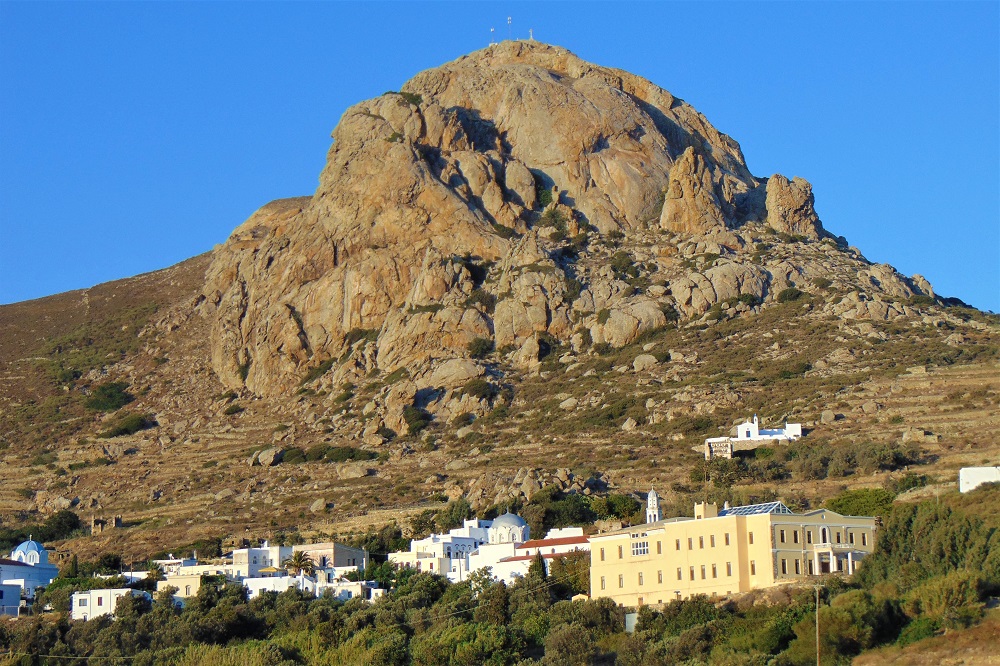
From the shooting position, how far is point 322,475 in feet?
312

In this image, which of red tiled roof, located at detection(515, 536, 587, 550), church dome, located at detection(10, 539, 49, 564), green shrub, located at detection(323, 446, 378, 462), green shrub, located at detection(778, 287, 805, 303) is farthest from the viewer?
green shrub, located at detection(778, 287, 805, 303)

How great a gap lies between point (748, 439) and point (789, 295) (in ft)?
73.4

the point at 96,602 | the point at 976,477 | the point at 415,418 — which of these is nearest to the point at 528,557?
the point at 976,477

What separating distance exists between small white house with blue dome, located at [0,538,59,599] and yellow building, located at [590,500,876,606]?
28.5 m

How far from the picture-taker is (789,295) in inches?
4183

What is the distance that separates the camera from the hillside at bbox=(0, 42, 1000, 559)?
88375 millimetres

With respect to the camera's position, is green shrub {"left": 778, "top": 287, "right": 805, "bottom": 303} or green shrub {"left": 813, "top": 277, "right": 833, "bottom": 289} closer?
green shrub {"left": 778, "top": 287, "right": 805, "bottom": 303}

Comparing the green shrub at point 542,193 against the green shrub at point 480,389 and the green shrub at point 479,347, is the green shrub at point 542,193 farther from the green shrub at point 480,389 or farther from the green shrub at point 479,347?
the green shrub at point 480,389

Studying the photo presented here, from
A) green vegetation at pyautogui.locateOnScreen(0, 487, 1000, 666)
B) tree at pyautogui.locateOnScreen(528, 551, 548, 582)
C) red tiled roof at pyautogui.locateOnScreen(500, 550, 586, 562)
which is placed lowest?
green vegetation at pyautogui.locateOnScreen(0, 487, 1000, 666)

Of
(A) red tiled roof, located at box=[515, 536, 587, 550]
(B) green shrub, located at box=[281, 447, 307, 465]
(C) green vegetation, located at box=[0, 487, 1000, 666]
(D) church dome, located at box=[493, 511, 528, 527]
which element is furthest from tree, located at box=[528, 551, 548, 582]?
(B) green shrub, located at box=[281, 447, 307, 465]

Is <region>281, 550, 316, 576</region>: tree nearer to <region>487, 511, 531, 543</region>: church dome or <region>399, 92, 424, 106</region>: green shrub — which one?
<region>487, 511, 531, 543</region>: church dome

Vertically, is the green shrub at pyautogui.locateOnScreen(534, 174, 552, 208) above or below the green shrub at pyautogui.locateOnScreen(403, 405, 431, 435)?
above

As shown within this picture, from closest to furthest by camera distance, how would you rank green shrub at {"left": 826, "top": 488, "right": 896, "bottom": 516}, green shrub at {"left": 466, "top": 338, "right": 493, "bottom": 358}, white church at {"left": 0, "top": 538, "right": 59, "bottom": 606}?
1. green shrub at {"left": 826, "top": 488, "right": 896, "bottom": 516}
2. white church at {"left": 0, "top": 538, "right": 59, "bottom": 606}
3. green shrub at {"left": 466, "top": 338, "right": 493, "bottom": 358}

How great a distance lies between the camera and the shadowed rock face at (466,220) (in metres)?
107
